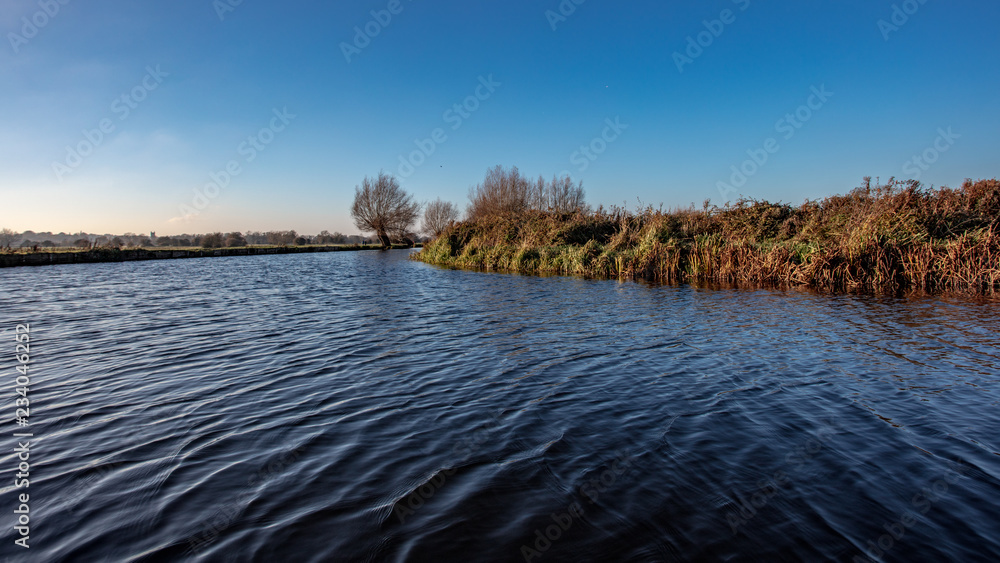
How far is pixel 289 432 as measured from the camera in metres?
4.38

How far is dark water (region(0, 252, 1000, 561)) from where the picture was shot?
2840 mm

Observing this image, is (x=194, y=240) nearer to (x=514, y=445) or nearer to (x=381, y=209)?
(x=381, y=209)

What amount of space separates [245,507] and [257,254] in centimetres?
6497

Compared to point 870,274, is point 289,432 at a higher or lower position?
lower

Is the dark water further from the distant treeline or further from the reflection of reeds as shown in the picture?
the distant treeline

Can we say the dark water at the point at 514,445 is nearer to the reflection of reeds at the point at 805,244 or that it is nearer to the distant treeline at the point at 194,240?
the reflection of reeds at the point at 805,244

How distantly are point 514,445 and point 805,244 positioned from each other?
18.4 metres

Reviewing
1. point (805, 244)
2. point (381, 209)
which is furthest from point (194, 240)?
point (805, 244)

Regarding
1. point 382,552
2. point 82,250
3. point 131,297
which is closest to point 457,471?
point 382,552

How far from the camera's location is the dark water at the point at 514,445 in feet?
9.32

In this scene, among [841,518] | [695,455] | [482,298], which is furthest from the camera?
[482,298]

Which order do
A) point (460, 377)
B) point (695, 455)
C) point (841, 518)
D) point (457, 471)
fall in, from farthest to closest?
point (460, 377) → point (695, 455) → point (457, 471) → point (841, 518)

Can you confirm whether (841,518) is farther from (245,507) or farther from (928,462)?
(245,507)

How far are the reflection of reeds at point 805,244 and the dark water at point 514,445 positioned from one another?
264 inches
